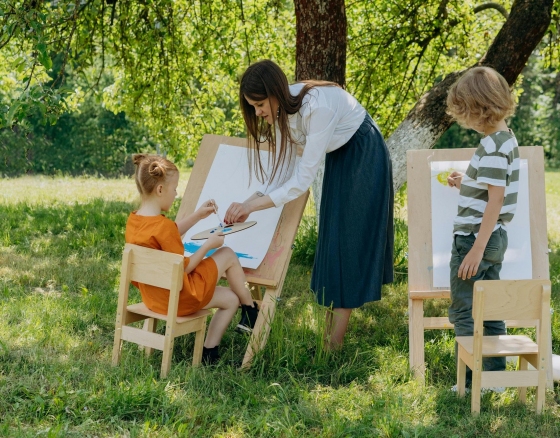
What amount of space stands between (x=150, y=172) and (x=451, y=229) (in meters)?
1.54

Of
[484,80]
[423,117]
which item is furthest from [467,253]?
[423,117]

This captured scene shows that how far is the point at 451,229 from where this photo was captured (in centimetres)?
362

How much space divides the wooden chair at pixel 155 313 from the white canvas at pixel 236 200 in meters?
0.50

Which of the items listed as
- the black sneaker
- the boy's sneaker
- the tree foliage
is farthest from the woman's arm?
the tree foliage

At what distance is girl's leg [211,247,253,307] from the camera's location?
3.59m

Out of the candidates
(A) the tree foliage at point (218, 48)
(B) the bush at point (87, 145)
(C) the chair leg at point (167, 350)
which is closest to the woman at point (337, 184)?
(C) the chair leg at point (167, 350)

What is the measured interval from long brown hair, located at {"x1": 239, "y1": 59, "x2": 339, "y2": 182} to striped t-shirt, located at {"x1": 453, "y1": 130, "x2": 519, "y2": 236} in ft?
2.81

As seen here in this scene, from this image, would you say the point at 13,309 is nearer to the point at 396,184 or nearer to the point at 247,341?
the point at 247,341

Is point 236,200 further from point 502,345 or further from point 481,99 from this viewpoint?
point 502,345

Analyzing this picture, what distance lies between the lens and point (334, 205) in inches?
143

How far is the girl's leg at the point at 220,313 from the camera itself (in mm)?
3582

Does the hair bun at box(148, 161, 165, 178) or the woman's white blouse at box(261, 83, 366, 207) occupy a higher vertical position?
the woman's white blouse at box(261, 83, 366, 207)

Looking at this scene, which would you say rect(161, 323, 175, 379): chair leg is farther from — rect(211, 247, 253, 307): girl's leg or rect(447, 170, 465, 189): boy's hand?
rect(447, 170, 465, 189): boy's hand

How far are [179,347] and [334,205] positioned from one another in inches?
44.4
